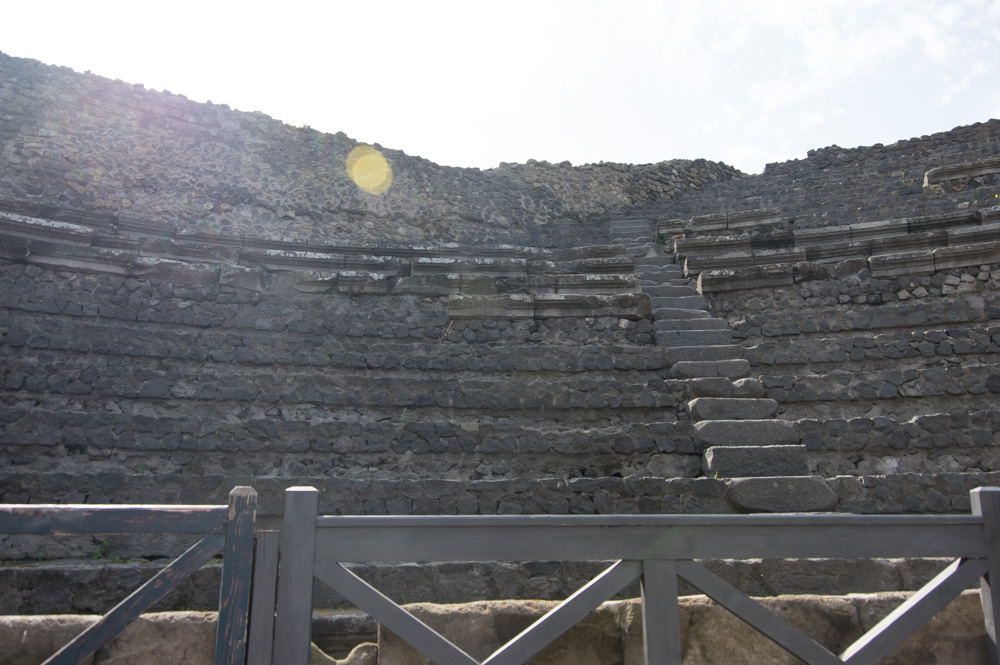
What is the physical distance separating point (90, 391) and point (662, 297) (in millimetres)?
5827

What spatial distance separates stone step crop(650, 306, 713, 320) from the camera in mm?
7477

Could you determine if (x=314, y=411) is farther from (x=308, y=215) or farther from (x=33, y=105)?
(x=33, y=105)

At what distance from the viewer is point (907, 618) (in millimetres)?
2506

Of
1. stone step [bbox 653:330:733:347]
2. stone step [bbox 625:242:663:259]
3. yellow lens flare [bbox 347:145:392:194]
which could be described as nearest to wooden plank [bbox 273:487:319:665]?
stone step [bbox 653:330:733:347]

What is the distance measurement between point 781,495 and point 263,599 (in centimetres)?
373

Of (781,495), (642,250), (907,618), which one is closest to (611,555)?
(907,618)

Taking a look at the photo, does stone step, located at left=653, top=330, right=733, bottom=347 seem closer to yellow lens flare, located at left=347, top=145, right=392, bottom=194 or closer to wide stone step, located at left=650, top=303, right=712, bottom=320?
wide stone step, located at left=650, top=303, right=712, bottom=320

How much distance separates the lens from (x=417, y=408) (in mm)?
6102

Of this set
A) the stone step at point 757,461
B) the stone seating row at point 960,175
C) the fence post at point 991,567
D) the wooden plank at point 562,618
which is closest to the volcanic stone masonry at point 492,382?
the stone step at point 757,461

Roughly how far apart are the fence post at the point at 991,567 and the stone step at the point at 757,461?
2.49 meters

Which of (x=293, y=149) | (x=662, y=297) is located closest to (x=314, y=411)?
(x=662, y=297)

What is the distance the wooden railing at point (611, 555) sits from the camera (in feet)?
7.79

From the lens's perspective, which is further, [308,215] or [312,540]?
[308,215]

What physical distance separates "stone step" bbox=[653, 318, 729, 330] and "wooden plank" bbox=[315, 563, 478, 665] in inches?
210
